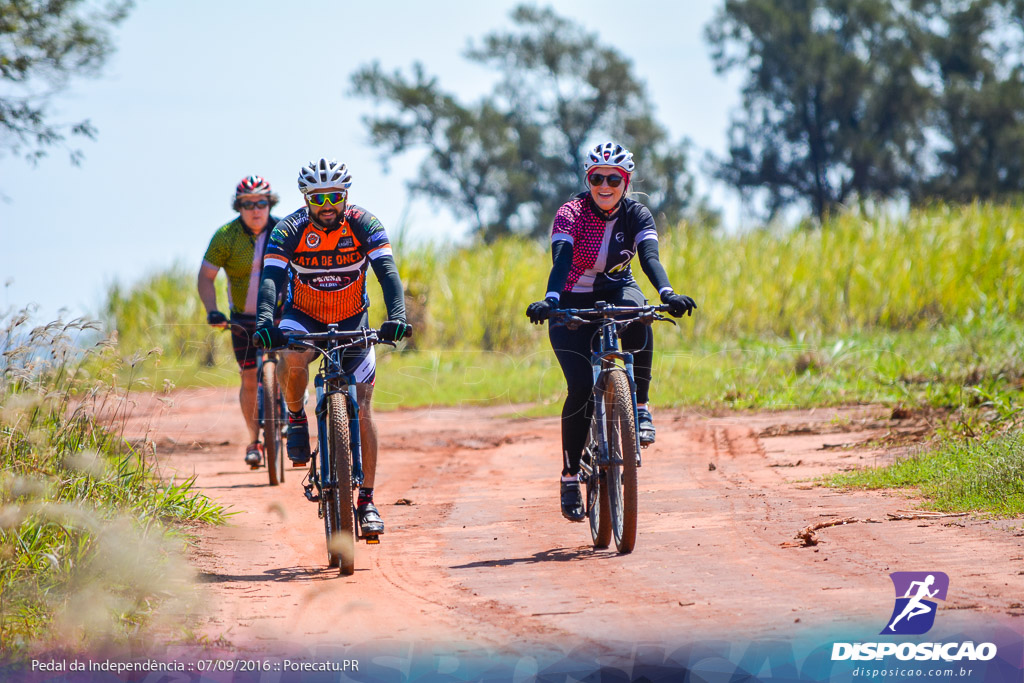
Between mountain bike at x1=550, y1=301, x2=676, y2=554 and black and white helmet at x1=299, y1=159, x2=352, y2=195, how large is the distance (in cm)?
147

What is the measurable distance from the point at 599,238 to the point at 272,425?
12.1ft

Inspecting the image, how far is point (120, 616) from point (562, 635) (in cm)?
188

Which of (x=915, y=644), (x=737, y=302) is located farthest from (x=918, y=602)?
(x=737, y=302)

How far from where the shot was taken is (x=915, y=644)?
4051mm

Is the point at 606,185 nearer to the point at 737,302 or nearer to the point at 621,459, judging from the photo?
the point at 621,459

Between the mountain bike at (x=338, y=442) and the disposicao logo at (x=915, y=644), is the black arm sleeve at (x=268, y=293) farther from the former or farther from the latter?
the disposicao logo at (x=915, y=644)

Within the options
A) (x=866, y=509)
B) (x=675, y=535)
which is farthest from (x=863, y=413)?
(x=675, y=535)

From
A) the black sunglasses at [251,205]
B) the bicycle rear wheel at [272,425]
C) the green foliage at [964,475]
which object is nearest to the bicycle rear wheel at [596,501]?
the green foliage at [964,475]

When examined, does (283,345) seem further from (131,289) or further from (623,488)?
(131,289)

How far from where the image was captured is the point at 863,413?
423 inches

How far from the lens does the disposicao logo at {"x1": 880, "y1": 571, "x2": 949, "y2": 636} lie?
165 inches

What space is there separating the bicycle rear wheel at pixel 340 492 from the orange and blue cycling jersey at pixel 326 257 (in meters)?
0.88

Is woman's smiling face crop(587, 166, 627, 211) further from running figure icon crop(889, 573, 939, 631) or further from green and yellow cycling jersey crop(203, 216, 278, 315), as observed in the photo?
green and yellow cycling jersey crop(203, 216, 278, 315)

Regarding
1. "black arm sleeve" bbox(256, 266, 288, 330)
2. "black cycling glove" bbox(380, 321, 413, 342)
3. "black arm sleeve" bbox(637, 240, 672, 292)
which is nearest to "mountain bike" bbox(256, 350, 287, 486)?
"black arm sleeve" bbox(256, 266, 288, 330)
